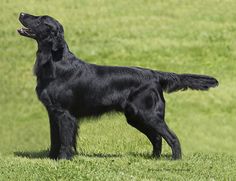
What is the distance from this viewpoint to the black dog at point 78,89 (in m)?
9.75

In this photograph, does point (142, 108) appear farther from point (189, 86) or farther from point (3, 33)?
point (3, 33)

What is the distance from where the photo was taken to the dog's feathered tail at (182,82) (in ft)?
33.9

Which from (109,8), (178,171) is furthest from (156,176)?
(109,8)

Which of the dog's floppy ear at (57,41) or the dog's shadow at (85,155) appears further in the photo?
the dog's shadow at (85,155)

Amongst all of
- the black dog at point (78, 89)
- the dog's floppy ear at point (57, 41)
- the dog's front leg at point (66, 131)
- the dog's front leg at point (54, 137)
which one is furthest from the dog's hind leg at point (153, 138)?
the dog's floppy ear at point (57, 41)

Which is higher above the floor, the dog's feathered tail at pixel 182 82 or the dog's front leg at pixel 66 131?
the dog's feathered tail at pixel 182 82

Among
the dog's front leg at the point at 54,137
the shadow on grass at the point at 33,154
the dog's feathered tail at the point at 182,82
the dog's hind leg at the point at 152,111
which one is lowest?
the shadow on grass at the point at 33,154

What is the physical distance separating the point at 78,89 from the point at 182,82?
1.74 meters

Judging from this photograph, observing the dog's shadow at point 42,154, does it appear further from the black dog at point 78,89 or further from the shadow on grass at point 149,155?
the black dog at point 78,89

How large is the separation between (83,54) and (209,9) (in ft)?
24.8

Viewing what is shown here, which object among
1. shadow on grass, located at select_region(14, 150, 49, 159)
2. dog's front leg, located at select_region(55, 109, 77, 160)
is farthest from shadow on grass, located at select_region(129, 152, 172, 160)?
shadow on grass, located at select_region(14, 150, 49, 159)

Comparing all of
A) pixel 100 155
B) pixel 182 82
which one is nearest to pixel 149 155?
pixel 100 155

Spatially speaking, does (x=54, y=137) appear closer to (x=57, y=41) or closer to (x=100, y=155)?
(x=100, y=155)

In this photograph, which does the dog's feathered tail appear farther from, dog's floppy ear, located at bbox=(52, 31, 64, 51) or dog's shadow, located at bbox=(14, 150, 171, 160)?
dog's floppy ear, located at bbox=(52, 31, 64, 51)
